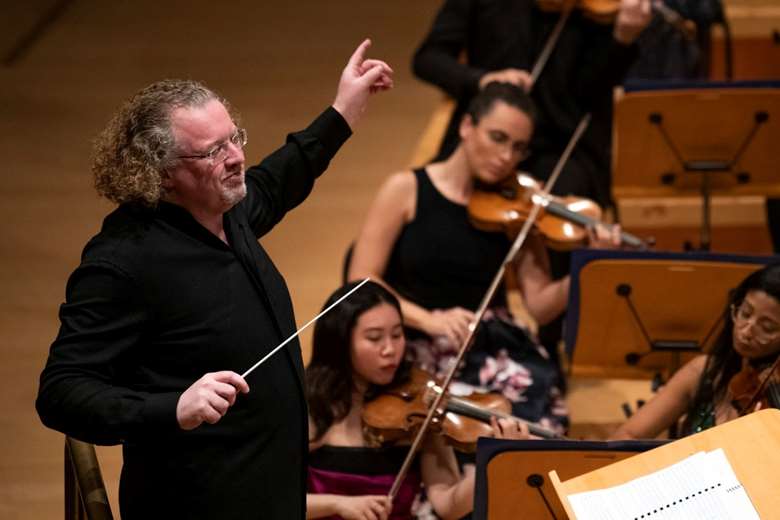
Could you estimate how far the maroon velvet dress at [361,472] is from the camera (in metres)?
2.51

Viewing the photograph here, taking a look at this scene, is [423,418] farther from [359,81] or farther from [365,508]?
[359,81]

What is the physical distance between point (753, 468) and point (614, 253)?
2.96 ft

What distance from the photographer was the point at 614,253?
2711 mm

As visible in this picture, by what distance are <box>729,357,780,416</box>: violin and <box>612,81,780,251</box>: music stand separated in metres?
1.00

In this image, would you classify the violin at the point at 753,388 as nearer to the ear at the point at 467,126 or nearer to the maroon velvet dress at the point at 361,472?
the maroon velvet dress at the point at 361,472

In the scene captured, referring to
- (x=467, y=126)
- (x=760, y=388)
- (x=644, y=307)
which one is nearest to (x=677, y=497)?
(x=760, y=388)

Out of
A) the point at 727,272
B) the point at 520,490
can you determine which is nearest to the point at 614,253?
the point at 727,272

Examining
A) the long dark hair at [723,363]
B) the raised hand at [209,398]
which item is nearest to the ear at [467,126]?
the long dark hair at [723,363]

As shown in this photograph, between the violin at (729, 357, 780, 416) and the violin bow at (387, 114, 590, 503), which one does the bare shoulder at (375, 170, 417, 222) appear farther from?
the violin at (729, 357, 780, 416)

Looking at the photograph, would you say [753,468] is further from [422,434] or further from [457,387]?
[457,387]

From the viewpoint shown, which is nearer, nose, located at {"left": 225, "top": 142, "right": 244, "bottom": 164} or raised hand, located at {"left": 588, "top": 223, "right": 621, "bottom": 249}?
nose, located at {"left": 225, "top": 142, "right": 244, "bottom": 164}

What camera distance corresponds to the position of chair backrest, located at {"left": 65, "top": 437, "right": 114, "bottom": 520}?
1.84 meters

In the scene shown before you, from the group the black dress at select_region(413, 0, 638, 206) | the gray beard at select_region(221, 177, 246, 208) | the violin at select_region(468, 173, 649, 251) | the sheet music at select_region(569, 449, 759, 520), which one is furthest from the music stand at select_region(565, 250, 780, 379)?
the gray beard at select_region(221, 177, 246, 208)

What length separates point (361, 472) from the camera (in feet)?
8.27
